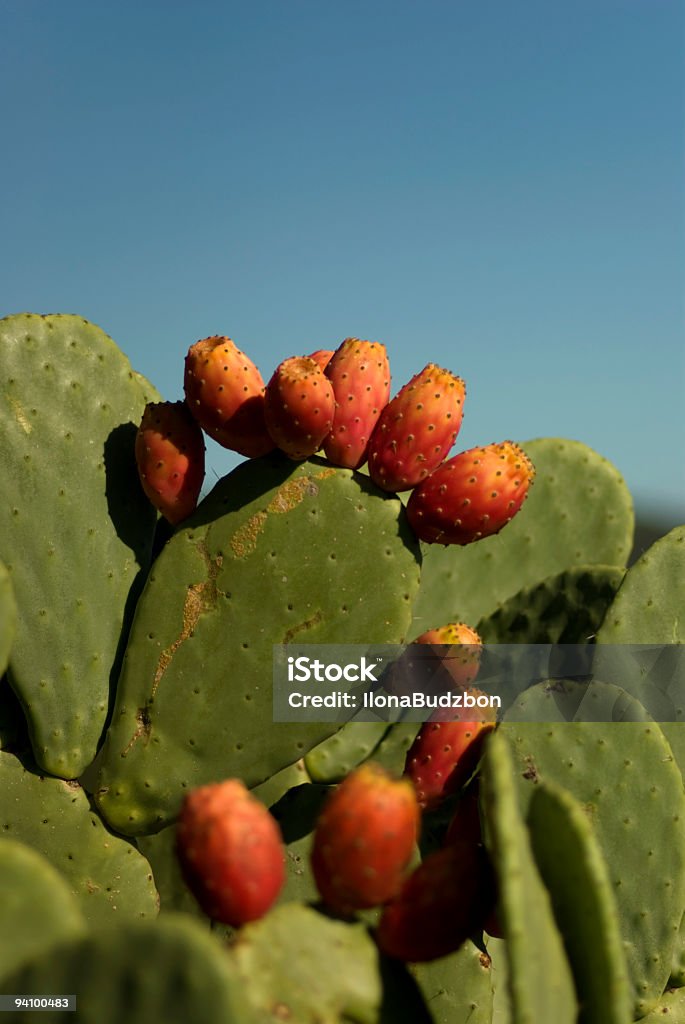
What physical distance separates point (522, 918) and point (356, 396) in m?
1.08

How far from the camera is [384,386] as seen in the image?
189 cm

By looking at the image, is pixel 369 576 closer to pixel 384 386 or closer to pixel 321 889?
pixel 384 386

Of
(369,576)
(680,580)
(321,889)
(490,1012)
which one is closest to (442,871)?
(321,889)

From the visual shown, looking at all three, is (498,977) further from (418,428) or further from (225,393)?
(225,393)

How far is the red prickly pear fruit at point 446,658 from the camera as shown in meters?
1.68

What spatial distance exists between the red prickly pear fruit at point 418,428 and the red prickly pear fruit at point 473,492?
4cm

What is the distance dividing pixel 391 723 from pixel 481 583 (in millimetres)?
594

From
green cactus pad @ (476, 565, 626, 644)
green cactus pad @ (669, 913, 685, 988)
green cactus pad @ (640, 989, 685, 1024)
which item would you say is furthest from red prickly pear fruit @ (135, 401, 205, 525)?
green cactus pad @ (640, 989, 685, 1024)

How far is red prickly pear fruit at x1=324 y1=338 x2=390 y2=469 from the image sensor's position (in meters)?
1.85

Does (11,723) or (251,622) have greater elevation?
(251,622)

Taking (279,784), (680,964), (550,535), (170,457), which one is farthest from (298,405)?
(680,964)

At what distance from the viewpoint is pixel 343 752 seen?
2.18 meters

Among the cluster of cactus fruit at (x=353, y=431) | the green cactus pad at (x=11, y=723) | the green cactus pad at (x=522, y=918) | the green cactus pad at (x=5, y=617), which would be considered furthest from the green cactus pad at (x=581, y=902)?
the green cactus pad at (x=11, y=723)

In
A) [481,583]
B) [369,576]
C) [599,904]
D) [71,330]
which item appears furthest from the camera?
[481,583]
